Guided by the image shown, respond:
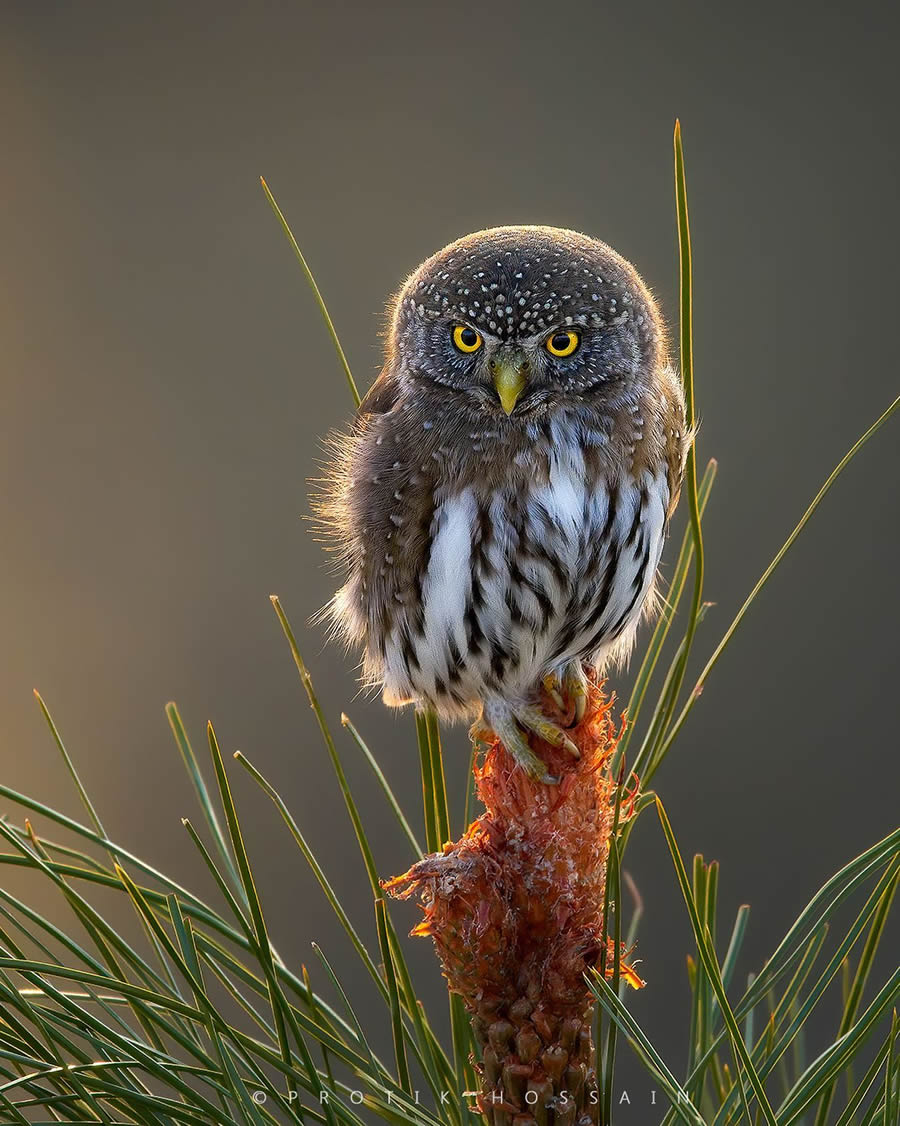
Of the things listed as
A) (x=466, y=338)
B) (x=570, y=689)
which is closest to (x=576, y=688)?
(x=570, y=689)

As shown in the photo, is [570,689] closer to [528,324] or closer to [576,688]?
[576,688]

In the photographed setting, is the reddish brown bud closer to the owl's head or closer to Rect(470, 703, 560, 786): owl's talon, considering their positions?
Rect(470, 703, 560, 786): owl's talon

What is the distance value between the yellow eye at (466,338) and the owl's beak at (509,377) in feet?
0.07

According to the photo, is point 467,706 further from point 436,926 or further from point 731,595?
point 731,595

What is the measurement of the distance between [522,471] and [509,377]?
0.07 metres

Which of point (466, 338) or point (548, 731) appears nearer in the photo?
point (548, 731)

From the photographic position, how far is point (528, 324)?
33.9 inches

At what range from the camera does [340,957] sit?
6.03ft

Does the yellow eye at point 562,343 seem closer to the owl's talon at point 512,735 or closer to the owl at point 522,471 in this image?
the owl at point 522,471

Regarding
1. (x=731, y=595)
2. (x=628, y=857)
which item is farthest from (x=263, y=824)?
(x=731, y=595)

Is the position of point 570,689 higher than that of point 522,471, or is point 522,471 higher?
point 522,471

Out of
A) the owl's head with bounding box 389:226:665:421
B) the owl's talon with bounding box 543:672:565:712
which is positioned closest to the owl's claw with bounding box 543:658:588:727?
the owl's talon with bounding box 543:672:565:712

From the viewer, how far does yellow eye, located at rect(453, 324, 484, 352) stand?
0.89 m

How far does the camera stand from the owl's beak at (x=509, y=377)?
86 cm
